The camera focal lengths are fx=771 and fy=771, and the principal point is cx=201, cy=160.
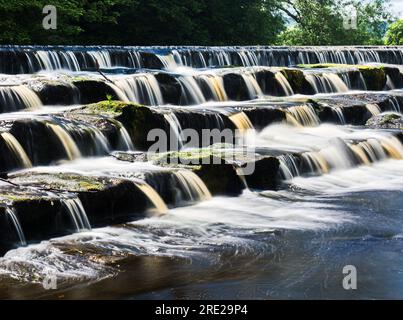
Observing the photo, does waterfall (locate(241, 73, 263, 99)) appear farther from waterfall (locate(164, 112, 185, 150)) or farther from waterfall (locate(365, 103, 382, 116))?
waterfall (locate(164, 112, 185, 150))

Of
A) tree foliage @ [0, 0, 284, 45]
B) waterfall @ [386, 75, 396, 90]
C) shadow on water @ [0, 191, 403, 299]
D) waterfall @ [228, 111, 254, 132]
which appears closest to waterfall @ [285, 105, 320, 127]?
waterfall @ [228, 111, 254, 132]

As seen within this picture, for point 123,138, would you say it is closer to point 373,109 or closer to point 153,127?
point 153,127

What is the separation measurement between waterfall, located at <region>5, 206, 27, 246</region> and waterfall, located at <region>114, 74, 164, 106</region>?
839 centimetres

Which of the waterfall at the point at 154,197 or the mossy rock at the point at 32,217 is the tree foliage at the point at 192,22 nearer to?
the waterfall at the point at 154,197

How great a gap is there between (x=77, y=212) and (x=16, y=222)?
0.99 metres

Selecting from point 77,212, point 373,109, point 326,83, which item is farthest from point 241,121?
point 326,83

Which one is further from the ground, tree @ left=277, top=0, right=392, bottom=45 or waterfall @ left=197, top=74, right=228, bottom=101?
tree @ left=277, top=0, right=392, bottom=45

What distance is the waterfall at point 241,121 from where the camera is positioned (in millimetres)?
16453

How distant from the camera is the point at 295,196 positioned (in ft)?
42.2

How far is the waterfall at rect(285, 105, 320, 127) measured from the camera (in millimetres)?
17875

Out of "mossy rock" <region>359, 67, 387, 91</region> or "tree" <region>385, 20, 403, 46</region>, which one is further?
"tree" <region>385, 20, 403, 46</region>

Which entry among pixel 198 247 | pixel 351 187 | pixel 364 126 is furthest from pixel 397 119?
pixel 198 247

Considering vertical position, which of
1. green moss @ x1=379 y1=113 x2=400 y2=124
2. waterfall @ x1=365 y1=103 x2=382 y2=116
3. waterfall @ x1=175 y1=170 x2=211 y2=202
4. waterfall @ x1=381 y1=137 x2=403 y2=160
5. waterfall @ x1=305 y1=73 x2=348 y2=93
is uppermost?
waterfall @ x1=305 y1=73 x2=348 y2=93

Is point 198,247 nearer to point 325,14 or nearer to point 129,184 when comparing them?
point 129,184
